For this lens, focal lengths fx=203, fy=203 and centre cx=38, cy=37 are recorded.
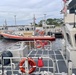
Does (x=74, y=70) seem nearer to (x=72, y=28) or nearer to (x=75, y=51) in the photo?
(x=75, y=51)

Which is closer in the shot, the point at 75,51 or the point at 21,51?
the point at 75,51

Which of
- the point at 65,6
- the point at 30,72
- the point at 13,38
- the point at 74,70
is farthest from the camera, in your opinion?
the point at 13,38

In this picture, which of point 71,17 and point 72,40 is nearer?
point 72,40

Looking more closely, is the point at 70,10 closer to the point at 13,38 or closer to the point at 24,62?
the point at 24,62

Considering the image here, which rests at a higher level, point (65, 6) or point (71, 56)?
point (65, 6)

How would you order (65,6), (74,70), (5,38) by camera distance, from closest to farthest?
(74,70) → (65,6) → (5,38)

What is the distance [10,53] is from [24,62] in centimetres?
375

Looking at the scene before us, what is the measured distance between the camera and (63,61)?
1219cm

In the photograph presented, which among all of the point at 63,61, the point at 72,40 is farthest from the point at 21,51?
the point at 72,40

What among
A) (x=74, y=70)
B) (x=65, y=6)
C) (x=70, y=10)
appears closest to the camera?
(x=74, y=70)

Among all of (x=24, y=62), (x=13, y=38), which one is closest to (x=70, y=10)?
(x=24, y=62)

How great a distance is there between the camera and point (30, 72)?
8516mm

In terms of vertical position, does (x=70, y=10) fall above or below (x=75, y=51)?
above

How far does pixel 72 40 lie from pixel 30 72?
347cm
